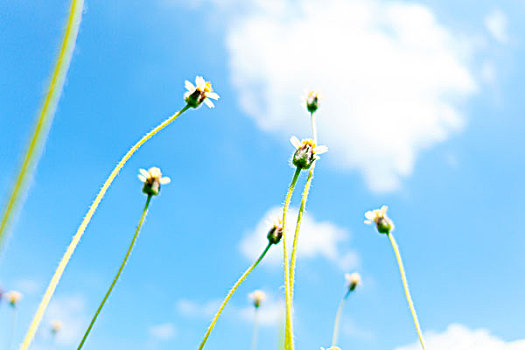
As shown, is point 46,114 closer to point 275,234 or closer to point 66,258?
point 66,258

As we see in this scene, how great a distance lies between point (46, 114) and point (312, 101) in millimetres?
1578

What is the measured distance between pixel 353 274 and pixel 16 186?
2423 mm

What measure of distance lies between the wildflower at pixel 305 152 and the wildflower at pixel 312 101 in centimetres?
55

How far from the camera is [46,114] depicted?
29cm

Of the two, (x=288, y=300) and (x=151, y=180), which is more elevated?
(x=151, y=180)

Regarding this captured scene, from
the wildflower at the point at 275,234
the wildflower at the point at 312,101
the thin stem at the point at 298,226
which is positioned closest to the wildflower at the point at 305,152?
the thin stem at the point at 298,226

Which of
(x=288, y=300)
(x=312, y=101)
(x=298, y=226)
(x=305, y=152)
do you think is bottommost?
(x=288, y=300)

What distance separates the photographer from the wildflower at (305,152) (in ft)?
4.07

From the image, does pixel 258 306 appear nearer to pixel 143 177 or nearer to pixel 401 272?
pixel 143 177

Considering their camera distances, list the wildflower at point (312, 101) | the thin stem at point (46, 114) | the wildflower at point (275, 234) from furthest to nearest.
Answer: the wildflower at point (312, 101), the wildflower at point (275, 234), the thin stem at point (46, 114)

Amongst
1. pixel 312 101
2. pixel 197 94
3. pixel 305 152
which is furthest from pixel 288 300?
pixel 312 101

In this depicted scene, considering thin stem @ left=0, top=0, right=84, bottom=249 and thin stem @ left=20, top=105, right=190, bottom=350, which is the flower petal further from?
thin stem @ left=0, top=0, right=84, bottom=249

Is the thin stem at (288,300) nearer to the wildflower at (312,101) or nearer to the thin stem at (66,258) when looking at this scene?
the thin stem at (66,258)

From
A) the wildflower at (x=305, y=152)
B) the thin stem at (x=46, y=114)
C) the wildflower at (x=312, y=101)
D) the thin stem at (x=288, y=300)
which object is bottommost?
the thin stem at (x=46, y=114)
